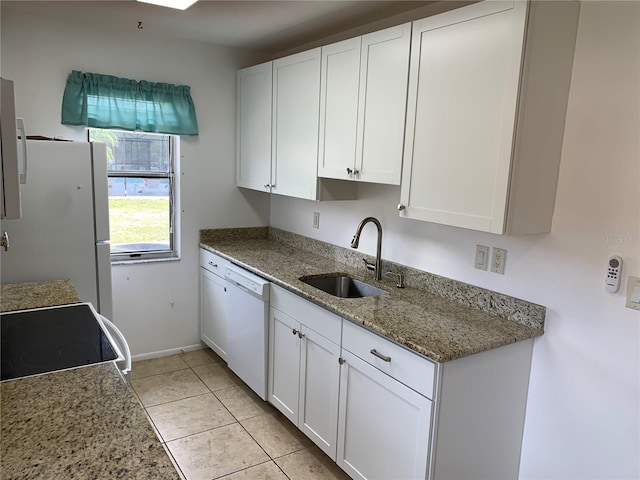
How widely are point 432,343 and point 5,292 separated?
2.00m

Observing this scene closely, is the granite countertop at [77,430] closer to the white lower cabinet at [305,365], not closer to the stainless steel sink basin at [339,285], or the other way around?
the white lower cabinet at [305,365]

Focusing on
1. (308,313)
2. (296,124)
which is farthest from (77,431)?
(296,124)

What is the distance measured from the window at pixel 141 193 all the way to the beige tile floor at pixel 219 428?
0.90 metres

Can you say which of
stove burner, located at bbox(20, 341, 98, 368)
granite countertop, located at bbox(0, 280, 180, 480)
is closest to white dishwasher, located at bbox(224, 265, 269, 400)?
stove burner, located at bbox(20, 341, 98, 368)

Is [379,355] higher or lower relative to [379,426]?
higher

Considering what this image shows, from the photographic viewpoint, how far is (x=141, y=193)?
11.7 feet

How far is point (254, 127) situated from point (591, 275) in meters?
2.49

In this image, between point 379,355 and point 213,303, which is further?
point 213,303

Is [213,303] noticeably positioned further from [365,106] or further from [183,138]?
[365,106]

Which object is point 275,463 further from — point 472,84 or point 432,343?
point 472,84

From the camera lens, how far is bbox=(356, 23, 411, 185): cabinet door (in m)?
2.21

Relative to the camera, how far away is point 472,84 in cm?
189

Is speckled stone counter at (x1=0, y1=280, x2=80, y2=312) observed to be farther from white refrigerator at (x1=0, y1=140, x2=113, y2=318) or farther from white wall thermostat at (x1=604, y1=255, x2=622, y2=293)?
white wall thermostat at (x1=604, y1=255, x2=622, y2=293)

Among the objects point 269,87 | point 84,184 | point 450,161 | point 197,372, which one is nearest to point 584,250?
point 450,161
